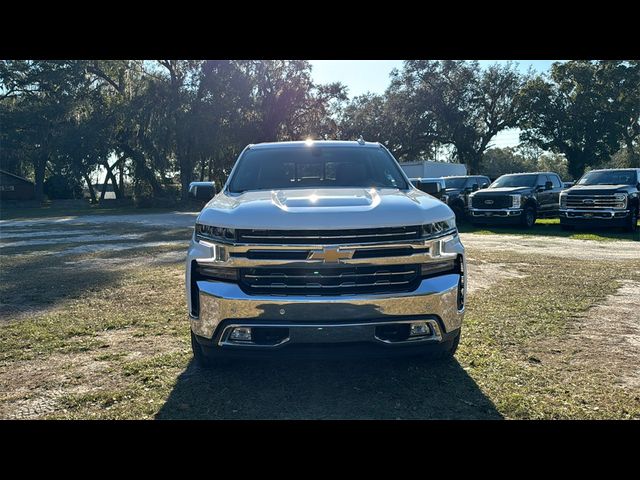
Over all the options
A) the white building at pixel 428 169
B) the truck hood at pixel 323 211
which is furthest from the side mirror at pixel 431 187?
the white building at pixel 428 169

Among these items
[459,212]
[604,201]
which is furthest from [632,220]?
[459,212]

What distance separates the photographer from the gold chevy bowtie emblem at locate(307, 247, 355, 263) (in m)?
3.18

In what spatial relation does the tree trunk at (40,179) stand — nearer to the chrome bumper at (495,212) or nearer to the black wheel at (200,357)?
the chrome bumper at (495,212)

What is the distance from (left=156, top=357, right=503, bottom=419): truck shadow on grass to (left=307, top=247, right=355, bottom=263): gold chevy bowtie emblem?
72 centimetres

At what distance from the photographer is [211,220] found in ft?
11.2

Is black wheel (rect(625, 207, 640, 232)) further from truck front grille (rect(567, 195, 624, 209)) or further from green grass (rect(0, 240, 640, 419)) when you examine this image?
green grass (rect(0, 240, 640, 419))

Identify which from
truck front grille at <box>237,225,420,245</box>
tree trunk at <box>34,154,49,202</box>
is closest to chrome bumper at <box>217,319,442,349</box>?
truck front grille at <box>237,225,420,245</box>

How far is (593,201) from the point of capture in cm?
1455

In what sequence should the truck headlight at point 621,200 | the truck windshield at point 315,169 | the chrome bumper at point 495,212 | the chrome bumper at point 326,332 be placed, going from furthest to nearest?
the chrome bumper at point 495,212
the truck headlight at point 621,200
the truck windshield at point 315,169
the chrome bumper at point 326,332

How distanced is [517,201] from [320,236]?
14431mm

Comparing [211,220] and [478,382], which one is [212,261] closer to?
[211,220]

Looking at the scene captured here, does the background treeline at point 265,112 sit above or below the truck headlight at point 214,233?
above

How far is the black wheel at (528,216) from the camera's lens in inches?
634

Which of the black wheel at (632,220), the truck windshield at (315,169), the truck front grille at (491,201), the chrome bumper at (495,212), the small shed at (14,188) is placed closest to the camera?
the truck windshield at (315,169)
